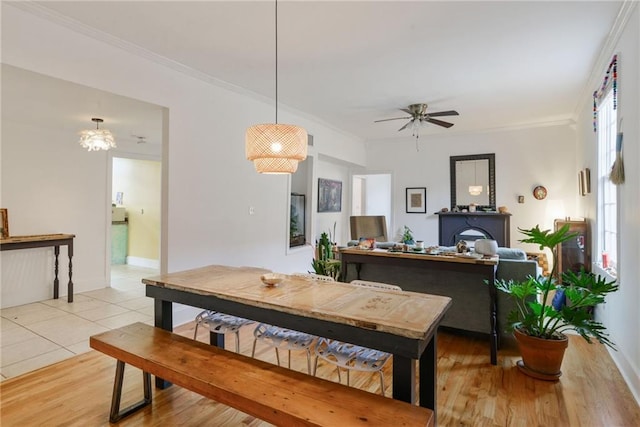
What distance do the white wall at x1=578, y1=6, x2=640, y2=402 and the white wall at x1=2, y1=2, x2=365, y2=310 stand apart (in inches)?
148

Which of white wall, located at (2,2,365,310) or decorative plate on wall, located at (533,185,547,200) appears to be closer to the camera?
white wall, located at (2,2,365,310)

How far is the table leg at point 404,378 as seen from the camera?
1.51 metres

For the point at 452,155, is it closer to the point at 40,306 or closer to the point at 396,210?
the point at 396,210

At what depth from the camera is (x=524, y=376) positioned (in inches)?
101

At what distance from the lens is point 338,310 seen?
66.6 inches

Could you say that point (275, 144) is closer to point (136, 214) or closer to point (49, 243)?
point (49, 243)

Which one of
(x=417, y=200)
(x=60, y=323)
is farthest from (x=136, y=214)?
(x=417, y=200)

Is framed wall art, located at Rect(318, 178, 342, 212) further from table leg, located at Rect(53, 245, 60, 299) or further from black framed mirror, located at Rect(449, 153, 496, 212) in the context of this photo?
table leg, located at Rect(53, 245, 60, 299)

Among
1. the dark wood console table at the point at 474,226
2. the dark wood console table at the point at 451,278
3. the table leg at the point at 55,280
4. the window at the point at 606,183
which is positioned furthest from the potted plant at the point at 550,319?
the table leg at the point at 55,280

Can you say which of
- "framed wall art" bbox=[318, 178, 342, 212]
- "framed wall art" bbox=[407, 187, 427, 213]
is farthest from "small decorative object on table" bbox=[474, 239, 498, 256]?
"framed wall art" bbox=[318, 178, 342, 212]

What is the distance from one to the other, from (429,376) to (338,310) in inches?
23.9

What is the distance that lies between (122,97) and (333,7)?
2075mm

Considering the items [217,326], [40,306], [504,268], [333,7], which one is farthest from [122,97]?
[504,268]

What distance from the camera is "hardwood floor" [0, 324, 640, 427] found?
2.03 m
